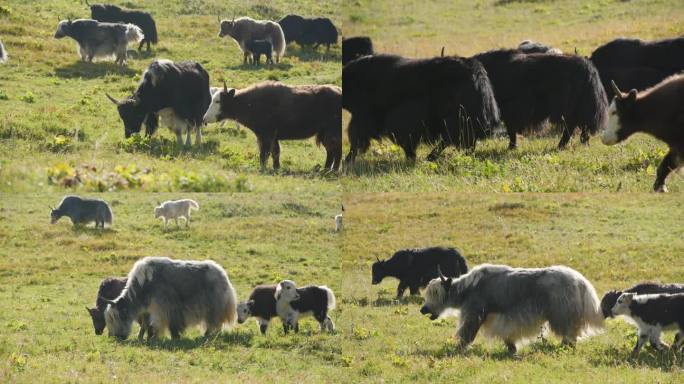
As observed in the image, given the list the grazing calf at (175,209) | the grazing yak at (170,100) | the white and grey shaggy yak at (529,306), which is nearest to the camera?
the white and grey shaggy yak at (529,306)

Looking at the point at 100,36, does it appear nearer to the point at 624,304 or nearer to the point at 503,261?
the point at 503,261

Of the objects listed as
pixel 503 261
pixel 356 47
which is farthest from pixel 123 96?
pixel 503 261

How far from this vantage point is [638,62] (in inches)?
654

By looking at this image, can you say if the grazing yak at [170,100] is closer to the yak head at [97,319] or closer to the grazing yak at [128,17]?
the yak head at [97,319]

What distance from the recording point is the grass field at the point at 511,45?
11734 millimetres

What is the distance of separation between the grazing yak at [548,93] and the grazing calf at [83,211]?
6.47m

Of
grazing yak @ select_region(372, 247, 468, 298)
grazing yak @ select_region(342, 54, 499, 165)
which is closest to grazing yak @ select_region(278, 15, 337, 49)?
grazing yak @ select_region(342, 54, 499, 165)

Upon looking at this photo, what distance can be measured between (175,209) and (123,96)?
1961 mm

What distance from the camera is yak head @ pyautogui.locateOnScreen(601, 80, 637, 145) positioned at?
38.6ft

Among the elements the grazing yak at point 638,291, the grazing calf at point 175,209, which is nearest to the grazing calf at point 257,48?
the grazing calf at point 175,209

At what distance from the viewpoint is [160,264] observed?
1332 centimetres

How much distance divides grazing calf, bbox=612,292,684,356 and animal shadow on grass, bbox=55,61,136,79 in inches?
356

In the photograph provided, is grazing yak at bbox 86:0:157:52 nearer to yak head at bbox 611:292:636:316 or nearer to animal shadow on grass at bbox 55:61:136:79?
animal shadow on grass at bbox 55:61:136:79

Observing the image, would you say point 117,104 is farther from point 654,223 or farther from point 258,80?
point 654,223
